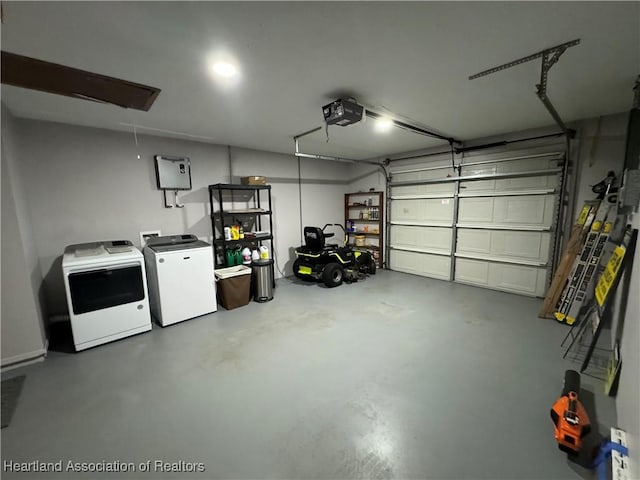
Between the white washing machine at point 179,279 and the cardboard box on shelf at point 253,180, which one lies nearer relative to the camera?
the white washing machine at point 179,279

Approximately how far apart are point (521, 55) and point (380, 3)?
125cm

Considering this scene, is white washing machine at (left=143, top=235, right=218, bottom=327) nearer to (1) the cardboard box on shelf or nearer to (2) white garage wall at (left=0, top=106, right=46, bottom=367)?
(2) white garage wall at (left=0, top=106, right=46, bottom=367)

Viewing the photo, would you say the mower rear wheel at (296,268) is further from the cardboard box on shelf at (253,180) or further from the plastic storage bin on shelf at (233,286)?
the cardboard box on shelf at (253,180)

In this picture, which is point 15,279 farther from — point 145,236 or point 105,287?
point 145,236

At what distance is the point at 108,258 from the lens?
275cm

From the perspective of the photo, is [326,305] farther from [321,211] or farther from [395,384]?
[321,211]

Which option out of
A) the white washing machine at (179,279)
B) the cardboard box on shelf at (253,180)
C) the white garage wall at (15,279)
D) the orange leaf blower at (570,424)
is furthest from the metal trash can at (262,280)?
the orange leaf blower at (570,424)

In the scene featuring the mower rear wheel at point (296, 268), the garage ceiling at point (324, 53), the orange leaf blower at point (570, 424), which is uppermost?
the garage ceiling at point (324, 53)

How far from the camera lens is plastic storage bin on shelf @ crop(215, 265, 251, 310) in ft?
12.1

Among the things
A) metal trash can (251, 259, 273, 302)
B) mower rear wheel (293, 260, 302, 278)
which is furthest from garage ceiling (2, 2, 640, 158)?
mower rear wheel (293, 260, 302, 278)

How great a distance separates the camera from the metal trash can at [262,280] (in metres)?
4.00

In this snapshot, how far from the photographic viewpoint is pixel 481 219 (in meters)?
4.52

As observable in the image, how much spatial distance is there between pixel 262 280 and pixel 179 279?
3.90ft

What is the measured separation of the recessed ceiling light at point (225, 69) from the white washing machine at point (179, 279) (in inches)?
83.9
